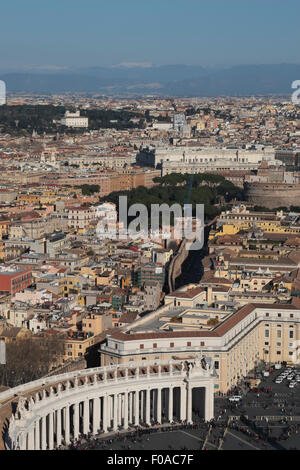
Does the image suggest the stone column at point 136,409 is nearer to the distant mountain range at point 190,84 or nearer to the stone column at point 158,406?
the stone column at point 158,406

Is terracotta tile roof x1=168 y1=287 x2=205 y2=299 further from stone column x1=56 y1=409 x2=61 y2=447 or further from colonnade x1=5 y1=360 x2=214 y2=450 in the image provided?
stone column x1=56 y1=409 x2=61 y2=447

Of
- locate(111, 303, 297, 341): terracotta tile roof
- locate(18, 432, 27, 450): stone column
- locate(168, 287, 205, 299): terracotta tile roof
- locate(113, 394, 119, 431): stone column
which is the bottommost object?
locate(113, 394, 119, 431): stone column

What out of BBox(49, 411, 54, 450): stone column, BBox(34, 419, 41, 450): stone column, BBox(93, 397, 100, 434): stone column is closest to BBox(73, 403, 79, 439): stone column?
BBox(93, 397, 100, 434): stone column

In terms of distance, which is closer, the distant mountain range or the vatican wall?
the vatican wall

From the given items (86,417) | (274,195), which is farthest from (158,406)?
(274,195)

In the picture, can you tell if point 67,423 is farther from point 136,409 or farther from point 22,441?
point 22,441

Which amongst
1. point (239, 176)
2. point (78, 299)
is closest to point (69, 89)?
point (239, 176)
